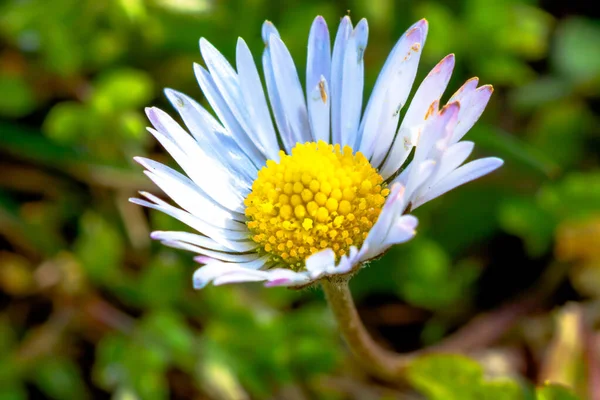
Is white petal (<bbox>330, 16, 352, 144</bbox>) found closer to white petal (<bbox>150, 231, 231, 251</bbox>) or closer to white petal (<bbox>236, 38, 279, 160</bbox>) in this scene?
white petal (<bbox>236, 38, 279, 160</bbox>)

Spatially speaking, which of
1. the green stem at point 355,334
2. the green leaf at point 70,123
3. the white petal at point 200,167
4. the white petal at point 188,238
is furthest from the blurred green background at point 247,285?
the white petal at point 188,238

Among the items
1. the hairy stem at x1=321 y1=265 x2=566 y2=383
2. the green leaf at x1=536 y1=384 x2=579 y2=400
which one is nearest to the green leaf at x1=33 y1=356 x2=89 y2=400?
the hairy stem at x1=321 y1=265 x2=566 y2=383

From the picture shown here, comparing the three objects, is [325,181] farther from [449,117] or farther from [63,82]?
[63,82]

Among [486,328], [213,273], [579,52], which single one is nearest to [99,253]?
[213,273]

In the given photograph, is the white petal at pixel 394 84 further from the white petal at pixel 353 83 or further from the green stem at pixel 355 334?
the green stem at pixel 355 334

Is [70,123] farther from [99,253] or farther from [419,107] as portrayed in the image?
[419,107]

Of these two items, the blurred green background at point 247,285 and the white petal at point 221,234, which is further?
the blurred green background at point 247,285

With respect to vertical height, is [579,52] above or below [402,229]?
below
